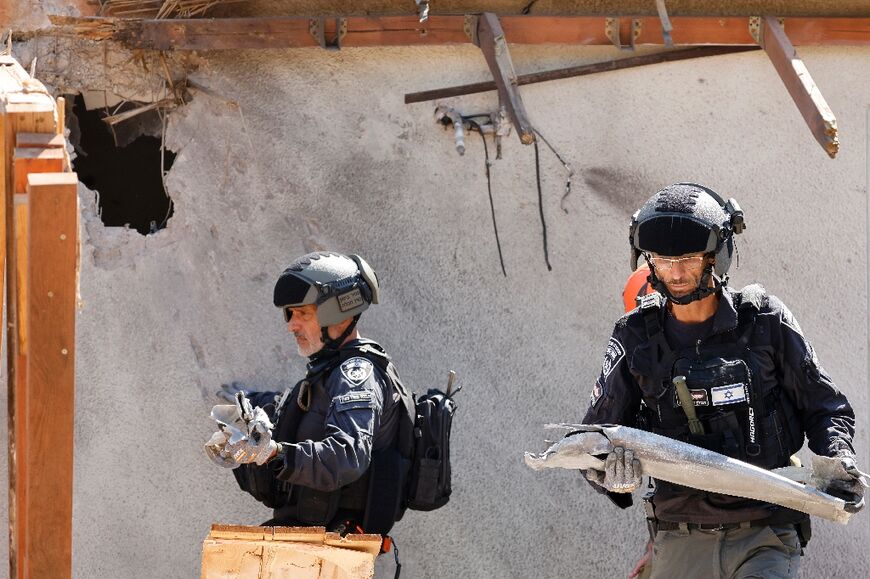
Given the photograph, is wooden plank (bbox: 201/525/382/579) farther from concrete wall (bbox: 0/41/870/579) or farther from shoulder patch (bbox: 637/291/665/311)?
concrete wall (bbox: 0/41/870/579)

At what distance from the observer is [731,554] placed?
14.8 feet

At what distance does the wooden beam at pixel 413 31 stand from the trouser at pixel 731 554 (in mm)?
2354

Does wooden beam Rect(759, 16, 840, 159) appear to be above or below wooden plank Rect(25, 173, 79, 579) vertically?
above

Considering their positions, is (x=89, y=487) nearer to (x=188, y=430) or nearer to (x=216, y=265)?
(x=188, y=430)

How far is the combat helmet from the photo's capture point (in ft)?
16.6

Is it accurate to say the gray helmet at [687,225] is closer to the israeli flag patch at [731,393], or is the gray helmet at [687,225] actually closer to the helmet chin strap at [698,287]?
the helmet chin strap at [698,287]

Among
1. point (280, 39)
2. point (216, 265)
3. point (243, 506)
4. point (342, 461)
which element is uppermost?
point (280, 39)

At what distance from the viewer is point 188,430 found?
236 inches

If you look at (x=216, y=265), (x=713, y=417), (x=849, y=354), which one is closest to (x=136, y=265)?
(x=216, y=265)

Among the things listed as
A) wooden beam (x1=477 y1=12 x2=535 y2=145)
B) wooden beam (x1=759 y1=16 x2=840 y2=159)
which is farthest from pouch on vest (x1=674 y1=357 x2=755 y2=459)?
wooden beam (x1=477 y1=12 x2=535 y2=145)

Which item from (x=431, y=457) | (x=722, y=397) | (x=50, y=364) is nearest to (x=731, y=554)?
(x=722, y=397)

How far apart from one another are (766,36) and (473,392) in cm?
196

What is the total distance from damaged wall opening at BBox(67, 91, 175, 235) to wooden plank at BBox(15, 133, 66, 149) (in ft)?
7.84

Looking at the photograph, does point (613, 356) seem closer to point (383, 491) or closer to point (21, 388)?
point (383, 491)
